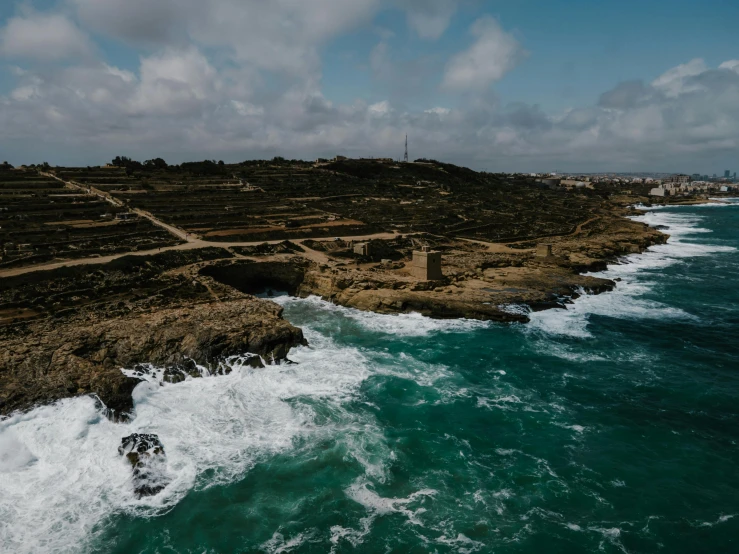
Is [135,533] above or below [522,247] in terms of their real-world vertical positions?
below

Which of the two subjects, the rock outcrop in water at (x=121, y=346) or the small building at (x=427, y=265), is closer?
the rock outcrop in water at (x=121, y=346)

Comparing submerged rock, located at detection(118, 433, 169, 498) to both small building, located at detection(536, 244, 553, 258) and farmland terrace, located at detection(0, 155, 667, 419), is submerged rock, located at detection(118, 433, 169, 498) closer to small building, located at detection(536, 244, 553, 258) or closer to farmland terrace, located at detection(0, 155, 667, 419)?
farmland terrace, located at detection(0, 155, 667, 419)

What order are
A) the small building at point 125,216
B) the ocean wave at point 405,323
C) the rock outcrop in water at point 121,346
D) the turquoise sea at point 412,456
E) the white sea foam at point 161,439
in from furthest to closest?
1. the small building at point 125,216
2. the ocean wave at point 405,323
3. the rock outcrop in water at point 121,346
4. the white sea foam at point 161,439
5. the turquoise sea at point 412,456

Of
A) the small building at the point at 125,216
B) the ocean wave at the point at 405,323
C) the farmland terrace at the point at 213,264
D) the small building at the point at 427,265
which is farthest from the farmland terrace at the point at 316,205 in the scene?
the ocean wave at the point at 405,323

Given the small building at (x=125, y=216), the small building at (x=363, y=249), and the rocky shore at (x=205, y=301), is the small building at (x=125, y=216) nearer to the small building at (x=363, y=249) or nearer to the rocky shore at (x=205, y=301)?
the rocky shore at (x=205, y=301)

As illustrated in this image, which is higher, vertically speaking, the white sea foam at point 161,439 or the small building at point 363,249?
the small building at point 363,249

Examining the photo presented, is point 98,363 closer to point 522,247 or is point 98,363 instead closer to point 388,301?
point 388,301

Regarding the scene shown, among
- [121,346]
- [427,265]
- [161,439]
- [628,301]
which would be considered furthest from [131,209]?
[628,301]

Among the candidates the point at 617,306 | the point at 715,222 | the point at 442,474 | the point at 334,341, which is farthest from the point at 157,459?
the point at 715,222
